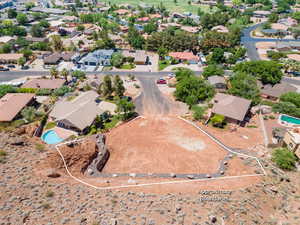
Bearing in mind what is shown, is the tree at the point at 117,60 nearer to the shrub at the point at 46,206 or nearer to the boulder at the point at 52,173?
the boulder at the point at 52,173

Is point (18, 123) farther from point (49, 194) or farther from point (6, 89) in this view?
point (49, 194)

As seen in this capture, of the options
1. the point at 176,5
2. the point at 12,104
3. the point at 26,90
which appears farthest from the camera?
the point at 176,5

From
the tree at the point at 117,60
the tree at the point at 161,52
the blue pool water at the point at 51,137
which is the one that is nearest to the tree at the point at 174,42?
the tree at the point at 161,52

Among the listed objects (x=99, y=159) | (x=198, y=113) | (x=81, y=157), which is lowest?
(x=99, y=159)

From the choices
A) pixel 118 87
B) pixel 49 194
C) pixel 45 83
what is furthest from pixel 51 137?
pixel 45 83

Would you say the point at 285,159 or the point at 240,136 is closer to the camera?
the point at 285,159

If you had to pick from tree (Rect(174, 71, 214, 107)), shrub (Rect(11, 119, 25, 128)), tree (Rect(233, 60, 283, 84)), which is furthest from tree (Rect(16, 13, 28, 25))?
tree (Rect(233, 60, 283, 84))

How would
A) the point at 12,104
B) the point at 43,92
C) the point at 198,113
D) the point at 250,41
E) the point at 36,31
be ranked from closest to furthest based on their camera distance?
the point at 198,113 < the point at 12,104 < the point at 43,92 < the point at 36,31 < the point at 250,41

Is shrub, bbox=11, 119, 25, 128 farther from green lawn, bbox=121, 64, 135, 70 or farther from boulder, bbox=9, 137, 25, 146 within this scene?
green lawn, bbox=121, 64, 135, 70
